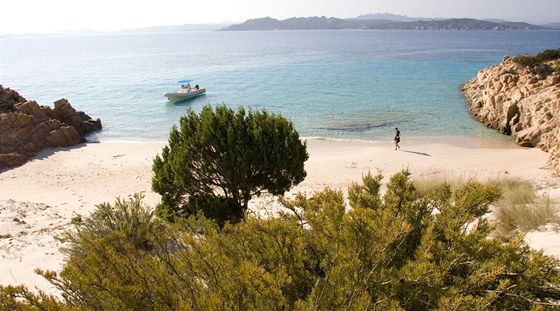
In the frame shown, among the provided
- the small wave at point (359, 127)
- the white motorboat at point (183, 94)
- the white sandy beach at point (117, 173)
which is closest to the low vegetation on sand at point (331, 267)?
the white sandy beach at point (117, 173)

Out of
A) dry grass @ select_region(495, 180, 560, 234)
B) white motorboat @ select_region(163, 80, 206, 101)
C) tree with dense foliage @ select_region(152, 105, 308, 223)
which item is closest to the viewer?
dry grass @ select_region(495, 180, 560, 234)

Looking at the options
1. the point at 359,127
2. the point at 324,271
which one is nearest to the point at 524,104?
the point at 359,127

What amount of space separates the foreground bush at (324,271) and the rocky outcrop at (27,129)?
22885 millimetres

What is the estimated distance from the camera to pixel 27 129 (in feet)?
83.5

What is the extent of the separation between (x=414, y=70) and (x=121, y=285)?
211 feet

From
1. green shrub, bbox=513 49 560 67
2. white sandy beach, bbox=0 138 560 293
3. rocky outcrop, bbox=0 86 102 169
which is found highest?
green shrub, bbox=513 49 560 67

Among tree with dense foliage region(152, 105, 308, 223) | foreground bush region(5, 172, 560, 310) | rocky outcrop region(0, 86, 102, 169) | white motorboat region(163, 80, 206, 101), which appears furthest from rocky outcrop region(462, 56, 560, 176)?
white motorboat region(163, 80, 206, 101)

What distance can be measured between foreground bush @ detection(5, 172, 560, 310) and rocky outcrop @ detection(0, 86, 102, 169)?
75.1 ft

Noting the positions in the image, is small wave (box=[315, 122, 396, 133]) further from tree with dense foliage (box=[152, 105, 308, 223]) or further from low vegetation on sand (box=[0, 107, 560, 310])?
low vegetation on sand (box=[0, 107, 560, 310])

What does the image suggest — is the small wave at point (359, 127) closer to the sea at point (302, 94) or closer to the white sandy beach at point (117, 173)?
the sea at point (302, 94)

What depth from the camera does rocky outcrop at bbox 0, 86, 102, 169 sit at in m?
23.5

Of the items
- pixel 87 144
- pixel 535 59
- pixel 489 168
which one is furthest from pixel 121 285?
pixel 535 59

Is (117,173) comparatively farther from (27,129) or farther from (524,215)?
(524,215)

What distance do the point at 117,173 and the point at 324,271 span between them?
719 inches
